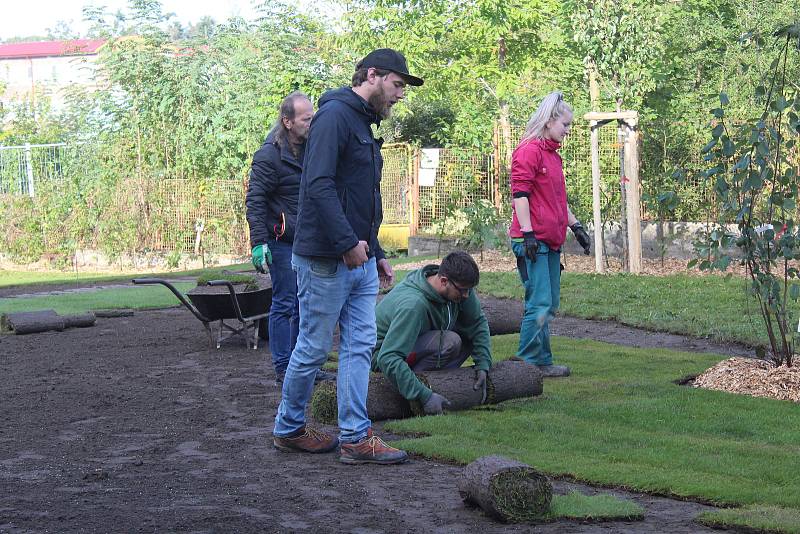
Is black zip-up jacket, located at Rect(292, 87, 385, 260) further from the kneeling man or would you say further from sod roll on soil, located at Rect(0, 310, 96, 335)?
sod roll on soil, located at Rect(0, 310, 96, 335)

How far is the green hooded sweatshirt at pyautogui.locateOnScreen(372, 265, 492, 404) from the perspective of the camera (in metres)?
6.29

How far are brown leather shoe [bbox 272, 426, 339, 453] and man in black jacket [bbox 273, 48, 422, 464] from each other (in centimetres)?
15

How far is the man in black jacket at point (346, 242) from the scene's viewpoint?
17.5 ft

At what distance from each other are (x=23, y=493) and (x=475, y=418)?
8.57ft

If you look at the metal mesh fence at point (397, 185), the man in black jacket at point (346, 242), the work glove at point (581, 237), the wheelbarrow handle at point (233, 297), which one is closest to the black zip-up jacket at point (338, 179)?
the man in black jacket at point (346, 242)

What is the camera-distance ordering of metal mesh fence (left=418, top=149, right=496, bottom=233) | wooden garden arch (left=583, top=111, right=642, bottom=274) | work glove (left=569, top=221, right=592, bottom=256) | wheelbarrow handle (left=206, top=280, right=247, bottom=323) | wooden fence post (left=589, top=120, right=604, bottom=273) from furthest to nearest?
metal mesh fence (left=418, top=149, right=496, bottom=233) → wooden garden arch (left=583, top=111, right=642, bottom=274) → wooden fence post (left=589, top=120, right=604, bottom=273) → wheelbarrow handle (left=206, top=280, right=247, bottom=323) → work glove (left=569, top=221, right=592, bottom=256)

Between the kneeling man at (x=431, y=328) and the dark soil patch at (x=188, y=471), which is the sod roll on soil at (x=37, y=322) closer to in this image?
the dark soil patch at (x=188, y=471)

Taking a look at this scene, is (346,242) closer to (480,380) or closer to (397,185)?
(480,380)

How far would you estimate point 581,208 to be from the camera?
17578mm

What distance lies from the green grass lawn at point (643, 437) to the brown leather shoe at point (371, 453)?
0.23m

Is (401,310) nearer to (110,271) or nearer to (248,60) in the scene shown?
(110,271)

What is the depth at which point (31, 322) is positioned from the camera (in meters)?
11.8

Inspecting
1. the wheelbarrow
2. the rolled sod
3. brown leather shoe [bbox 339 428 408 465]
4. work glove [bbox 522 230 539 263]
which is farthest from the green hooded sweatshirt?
the rolled sod

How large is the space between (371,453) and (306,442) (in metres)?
0.48
